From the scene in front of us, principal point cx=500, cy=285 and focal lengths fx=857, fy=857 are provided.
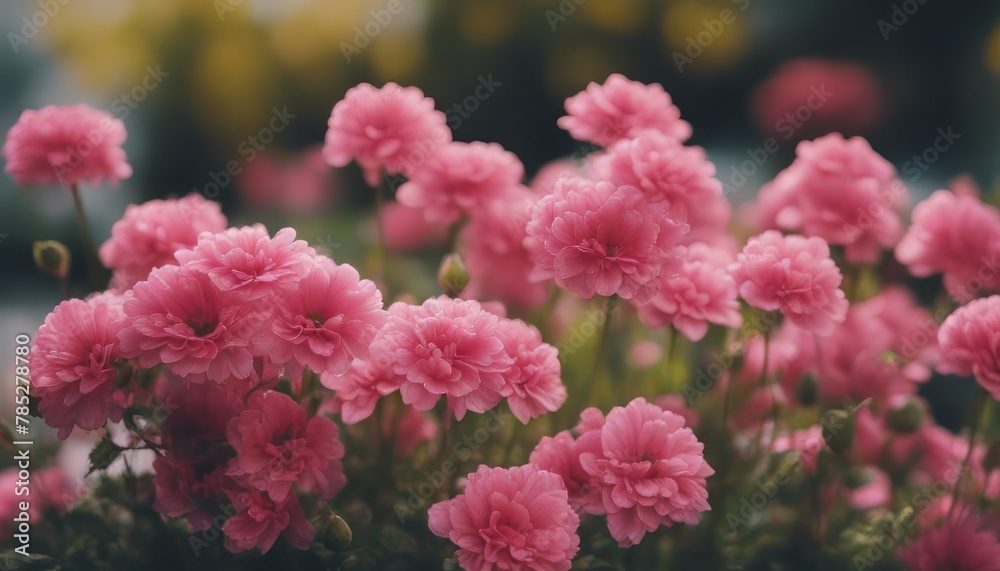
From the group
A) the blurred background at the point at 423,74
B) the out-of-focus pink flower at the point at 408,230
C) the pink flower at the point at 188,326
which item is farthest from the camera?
the blurred background at the point at 423,74

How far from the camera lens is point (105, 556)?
0.76 meters

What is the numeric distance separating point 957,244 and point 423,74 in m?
1.54

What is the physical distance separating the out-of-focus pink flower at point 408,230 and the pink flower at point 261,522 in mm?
703

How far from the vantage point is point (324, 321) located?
0.61 metres

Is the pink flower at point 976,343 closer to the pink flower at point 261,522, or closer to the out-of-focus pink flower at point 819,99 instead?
the pink flower at point 261,522

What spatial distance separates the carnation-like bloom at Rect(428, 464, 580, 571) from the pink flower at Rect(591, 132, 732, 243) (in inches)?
9.7

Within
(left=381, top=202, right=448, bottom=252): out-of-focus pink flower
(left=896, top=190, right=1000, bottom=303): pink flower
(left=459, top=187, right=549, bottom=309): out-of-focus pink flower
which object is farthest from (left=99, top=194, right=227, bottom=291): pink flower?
(left=896, top=190, right=1000, bottom=303): pink flower

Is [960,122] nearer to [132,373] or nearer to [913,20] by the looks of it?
[913,20]

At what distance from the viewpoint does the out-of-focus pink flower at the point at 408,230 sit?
1320mm

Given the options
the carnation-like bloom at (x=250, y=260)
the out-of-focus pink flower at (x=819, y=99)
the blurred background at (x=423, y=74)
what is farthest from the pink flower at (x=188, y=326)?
the out-of-focus pink flower at (x=819, y=99)

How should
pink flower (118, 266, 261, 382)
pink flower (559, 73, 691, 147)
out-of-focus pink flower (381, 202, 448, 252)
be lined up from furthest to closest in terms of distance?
out-of-focus pink flower (381, 202, 448, 252) < pink flower (559, 73, 691, 147) < pink flower (118, 266, 261, 382)

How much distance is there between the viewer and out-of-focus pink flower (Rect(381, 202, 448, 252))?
1320 millimetres

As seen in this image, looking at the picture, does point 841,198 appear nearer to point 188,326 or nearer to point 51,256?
point 188,326

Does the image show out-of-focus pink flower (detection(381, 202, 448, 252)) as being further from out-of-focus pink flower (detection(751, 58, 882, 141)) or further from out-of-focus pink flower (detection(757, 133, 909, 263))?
out-of-focus pink flower (detection(751, 58, 882, 141))
